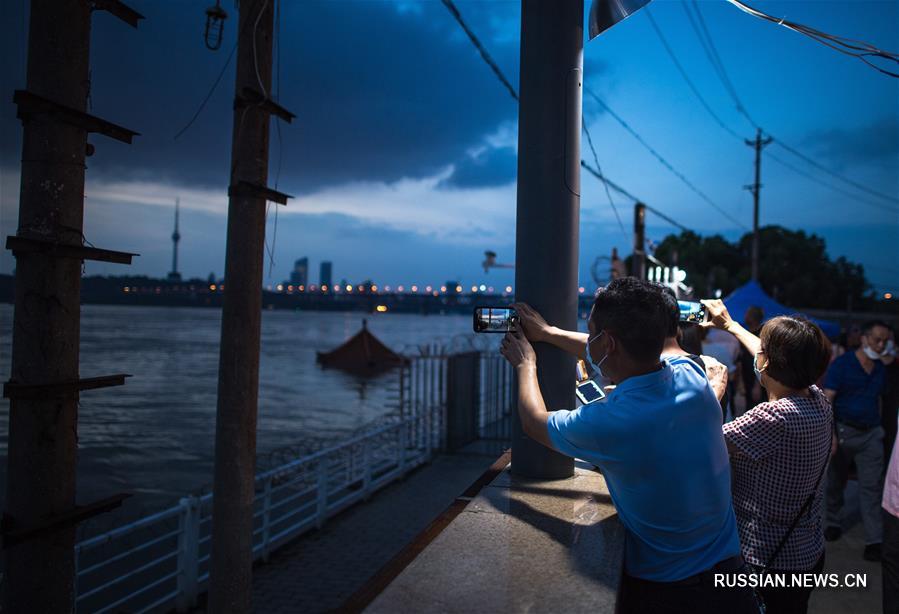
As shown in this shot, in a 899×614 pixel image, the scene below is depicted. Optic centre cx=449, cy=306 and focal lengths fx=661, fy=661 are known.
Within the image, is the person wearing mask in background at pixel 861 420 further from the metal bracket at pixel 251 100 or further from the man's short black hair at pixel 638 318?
the metal bracket at pixel 251 100

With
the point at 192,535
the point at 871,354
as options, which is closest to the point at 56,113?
the point at 192,535

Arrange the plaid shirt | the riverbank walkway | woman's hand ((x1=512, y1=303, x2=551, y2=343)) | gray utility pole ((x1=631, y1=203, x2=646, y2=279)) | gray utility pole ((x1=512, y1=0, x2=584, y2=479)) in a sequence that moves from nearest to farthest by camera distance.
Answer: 1. the riverbank walkway
2. the plaid shirt
3. woman's hand ((x1=512, y1=303, x2=551, y2=343))
4. gray utility pole ((x1=512, y1=0, x2=584, y2=479))
5. gray utility pole ((x1=631, y1=203, x2=646, y2=279))

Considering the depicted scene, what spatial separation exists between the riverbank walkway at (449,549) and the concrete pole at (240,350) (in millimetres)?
1200

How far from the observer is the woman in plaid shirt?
2490mm

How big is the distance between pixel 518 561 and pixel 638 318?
0.82 meters

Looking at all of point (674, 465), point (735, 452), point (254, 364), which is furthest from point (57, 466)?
point (735, 452)

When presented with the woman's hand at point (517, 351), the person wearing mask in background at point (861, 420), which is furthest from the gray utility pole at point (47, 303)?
the person wearing mask in background at point (861, 420)

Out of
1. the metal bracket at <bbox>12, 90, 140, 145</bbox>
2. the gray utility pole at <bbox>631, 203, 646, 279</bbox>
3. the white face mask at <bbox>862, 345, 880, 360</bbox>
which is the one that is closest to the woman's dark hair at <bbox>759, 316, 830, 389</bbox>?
the metal bracket at <bbox>12, 90, 140, 145</bbox>

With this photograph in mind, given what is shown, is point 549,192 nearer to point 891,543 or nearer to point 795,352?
point 795,352

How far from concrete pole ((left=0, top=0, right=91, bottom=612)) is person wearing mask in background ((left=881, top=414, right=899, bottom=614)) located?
139 inches

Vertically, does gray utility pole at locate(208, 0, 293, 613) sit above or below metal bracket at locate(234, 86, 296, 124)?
below

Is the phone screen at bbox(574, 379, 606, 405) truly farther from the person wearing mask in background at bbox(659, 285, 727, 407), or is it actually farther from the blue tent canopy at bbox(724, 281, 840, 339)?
the blue tent canopy at bbox(724, 281, 840, 339)

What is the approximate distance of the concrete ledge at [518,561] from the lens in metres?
1.74

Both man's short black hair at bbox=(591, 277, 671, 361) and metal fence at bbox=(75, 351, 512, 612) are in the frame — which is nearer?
man's short black hair at bbox=(591, 277, 671, 361)
